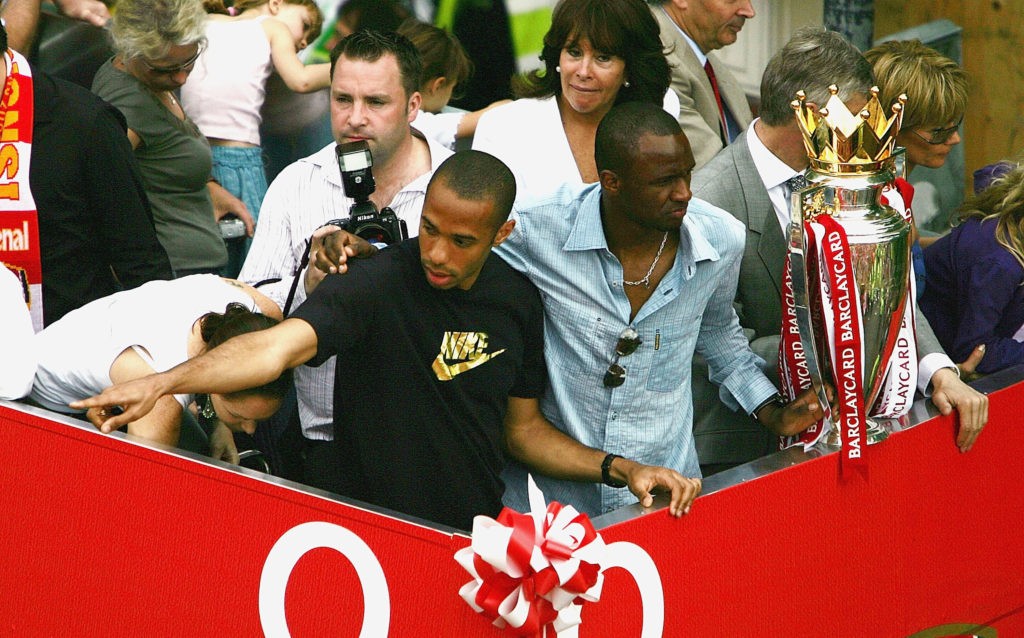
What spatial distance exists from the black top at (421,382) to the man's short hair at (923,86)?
4.68 ft

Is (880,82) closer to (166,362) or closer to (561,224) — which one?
(561,224)

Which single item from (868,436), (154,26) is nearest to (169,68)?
(154,26)

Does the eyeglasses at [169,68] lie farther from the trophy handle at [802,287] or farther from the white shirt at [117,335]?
the trophy handle at [802,287]

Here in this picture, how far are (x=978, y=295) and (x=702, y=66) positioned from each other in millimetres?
1193

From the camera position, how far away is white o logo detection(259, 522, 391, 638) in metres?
2.38

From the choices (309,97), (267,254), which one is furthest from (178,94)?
(267,254)

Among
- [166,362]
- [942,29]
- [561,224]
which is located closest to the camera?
[166,362]

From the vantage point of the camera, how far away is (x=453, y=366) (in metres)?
2.74

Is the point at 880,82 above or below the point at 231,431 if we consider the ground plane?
above

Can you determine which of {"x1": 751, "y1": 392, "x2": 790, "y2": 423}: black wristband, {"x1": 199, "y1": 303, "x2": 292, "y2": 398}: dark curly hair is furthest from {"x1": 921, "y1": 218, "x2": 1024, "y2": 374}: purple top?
{"x1": 199, "y1": 303, "x2": 292, "y2": 398}: dark curly hair

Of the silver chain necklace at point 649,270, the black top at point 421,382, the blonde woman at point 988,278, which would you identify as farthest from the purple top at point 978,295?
the black top at point 421,382

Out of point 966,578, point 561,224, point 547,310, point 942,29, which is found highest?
point 561,224

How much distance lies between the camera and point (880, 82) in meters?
3.64

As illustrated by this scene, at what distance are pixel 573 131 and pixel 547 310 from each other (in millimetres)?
760
